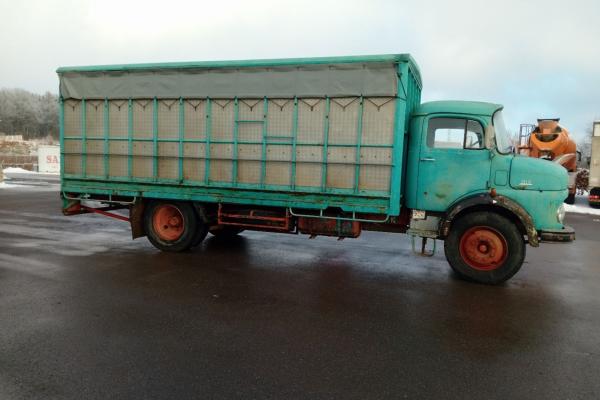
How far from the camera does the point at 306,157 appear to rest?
291 inches

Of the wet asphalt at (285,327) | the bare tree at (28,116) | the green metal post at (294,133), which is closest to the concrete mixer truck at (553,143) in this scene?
the wet asphalt at (285,327)

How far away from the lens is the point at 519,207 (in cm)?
669

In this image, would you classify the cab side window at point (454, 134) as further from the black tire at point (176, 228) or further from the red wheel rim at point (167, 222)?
the red wheel rim at point (167, 222)

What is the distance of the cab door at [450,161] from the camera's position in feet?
22.8

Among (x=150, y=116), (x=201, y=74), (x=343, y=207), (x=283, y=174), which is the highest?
(x=201, y=74)

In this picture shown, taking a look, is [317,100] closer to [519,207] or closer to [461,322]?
[519,207]

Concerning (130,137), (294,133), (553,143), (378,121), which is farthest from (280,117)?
(553,143)

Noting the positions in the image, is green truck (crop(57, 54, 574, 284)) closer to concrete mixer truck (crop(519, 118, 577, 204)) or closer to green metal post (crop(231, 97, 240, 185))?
green metal post (crop(231, 97, 240, 185))

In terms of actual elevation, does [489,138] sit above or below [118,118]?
below

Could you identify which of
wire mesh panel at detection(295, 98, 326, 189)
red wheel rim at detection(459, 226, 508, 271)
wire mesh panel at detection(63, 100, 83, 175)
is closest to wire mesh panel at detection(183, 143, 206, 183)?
wire mesh panel at detection(295, 98, 326, 189)

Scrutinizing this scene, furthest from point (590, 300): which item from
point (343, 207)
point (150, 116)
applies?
point (150, 116)

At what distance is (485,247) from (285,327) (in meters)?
3.85

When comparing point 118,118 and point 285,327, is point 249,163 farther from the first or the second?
point 285,327

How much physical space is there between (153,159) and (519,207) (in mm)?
6537
